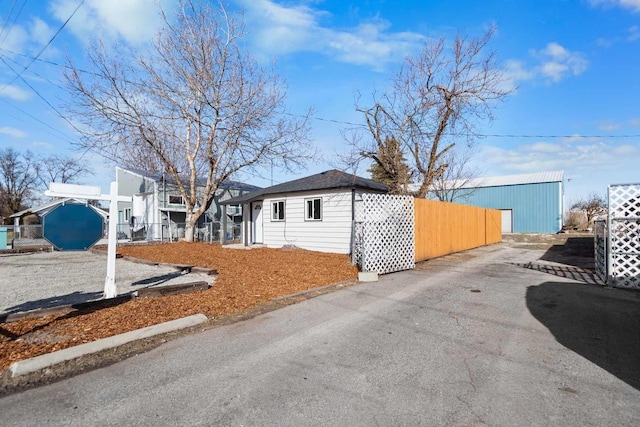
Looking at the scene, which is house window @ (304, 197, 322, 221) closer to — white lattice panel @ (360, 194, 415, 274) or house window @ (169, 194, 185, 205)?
white lattice panel @ (360, 194, 415, 274)

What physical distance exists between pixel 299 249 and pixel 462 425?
41.4 ft

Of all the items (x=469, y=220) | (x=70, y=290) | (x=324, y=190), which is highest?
(x=324, y=190)

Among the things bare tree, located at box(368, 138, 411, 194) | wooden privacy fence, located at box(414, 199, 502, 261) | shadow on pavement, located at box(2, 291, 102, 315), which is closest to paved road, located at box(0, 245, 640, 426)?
shadow on pavement, located at box(2, 291, 102, 315)

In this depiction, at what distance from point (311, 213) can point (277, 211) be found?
7.99ft

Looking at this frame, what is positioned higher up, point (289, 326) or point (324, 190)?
point (324, 190)

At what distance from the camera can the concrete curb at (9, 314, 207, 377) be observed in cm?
328

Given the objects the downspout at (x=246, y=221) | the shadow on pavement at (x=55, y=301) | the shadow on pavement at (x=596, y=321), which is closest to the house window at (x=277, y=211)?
the downspout at (x=246, y=221)

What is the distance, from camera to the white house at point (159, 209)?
75.0 feet

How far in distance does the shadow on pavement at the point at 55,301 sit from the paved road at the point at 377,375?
3.28m

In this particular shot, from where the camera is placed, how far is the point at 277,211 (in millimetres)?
16500

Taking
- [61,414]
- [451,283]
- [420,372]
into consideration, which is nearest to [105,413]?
[61,414]

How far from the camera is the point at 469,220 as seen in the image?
17.0 meters

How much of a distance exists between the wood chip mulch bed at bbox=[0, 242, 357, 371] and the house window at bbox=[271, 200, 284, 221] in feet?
20.0

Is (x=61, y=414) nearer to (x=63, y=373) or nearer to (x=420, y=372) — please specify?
(x=63, y=373)
